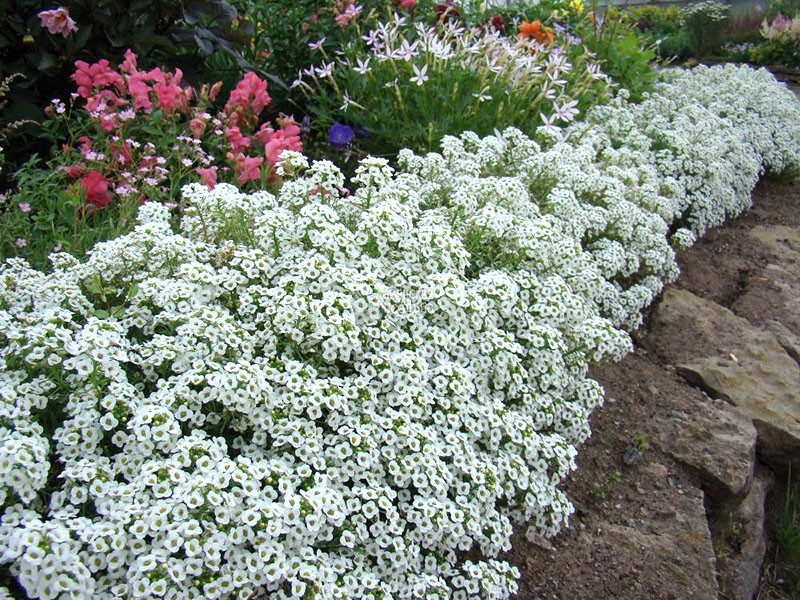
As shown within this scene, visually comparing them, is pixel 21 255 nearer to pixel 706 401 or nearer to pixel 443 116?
pixel 443 116

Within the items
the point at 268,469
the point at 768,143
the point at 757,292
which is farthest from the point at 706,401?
the point at 768,143

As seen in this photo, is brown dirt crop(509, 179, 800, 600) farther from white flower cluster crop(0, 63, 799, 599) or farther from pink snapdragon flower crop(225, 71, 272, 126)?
pink snapdragon flower crop(225, 71, 272, 126)

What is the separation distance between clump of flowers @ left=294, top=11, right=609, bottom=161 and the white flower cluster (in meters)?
1.30

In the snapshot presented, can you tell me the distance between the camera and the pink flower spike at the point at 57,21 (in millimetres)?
3154

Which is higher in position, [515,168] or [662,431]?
[515,168]

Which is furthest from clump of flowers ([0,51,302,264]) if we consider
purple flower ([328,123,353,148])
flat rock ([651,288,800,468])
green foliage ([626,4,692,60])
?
green foliage ([626,4,692,60])

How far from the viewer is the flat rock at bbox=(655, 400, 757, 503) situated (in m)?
2.69

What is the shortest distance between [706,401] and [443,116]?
2074 millimetres

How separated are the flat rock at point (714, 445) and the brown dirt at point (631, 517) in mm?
42

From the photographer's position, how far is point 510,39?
18.5 ft

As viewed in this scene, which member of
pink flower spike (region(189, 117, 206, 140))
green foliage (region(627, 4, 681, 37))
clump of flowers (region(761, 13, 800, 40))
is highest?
clump of flowers (region(761, 13, 800, 40))

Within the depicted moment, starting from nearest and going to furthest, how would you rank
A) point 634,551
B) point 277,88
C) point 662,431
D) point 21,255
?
1. point 634,551
2. point 21,255
3. point 662,431
4. point 277,88

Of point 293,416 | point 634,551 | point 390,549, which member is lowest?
point 634,551

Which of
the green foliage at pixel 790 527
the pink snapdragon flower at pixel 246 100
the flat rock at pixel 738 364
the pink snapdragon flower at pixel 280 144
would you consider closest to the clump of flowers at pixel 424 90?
the pink snapdragon flower at pixel 246 100
